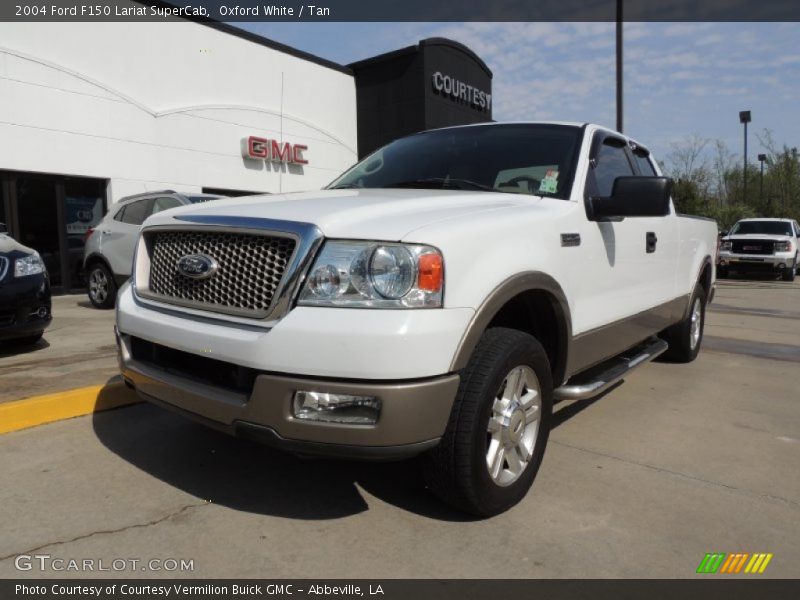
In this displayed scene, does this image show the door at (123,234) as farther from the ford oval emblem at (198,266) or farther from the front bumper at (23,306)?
the ford oval emblem at (198,266)

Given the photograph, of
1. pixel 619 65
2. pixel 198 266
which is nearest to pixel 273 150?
pixel 619 65

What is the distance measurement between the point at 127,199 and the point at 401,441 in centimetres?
782

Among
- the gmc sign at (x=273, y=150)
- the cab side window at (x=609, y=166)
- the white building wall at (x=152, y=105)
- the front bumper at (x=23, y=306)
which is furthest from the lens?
the gmc sign at (x=273, y=150)

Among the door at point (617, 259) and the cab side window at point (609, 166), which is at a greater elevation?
the cab side window at point (609, 166)

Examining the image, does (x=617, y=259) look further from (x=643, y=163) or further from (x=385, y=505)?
(x=385, y=505)

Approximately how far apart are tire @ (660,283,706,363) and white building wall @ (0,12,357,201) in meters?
6.43

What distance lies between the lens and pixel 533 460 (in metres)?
2.72

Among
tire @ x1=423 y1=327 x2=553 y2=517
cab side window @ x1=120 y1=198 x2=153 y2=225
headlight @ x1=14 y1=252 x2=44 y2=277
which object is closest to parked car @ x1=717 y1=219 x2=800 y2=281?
cab side window @ x1=120 y1=198 x2=153 y2=225

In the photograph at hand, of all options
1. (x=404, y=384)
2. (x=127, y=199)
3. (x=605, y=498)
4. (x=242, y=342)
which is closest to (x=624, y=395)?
(x=605, y=498)

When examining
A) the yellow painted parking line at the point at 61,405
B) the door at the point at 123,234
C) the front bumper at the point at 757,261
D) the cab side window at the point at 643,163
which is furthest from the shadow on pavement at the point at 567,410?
the front bumper at the point at 757,261

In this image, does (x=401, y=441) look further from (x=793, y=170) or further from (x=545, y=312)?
(x=793, y=170)

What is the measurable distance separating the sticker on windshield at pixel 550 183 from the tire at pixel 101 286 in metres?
7.09

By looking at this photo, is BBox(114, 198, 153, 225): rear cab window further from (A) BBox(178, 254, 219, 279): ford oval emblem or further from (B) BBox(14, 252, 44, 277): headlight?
(A) BBox(178, 254, 219, 279): ford oval emblem

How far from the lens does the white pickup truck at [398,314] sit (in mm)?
2105
